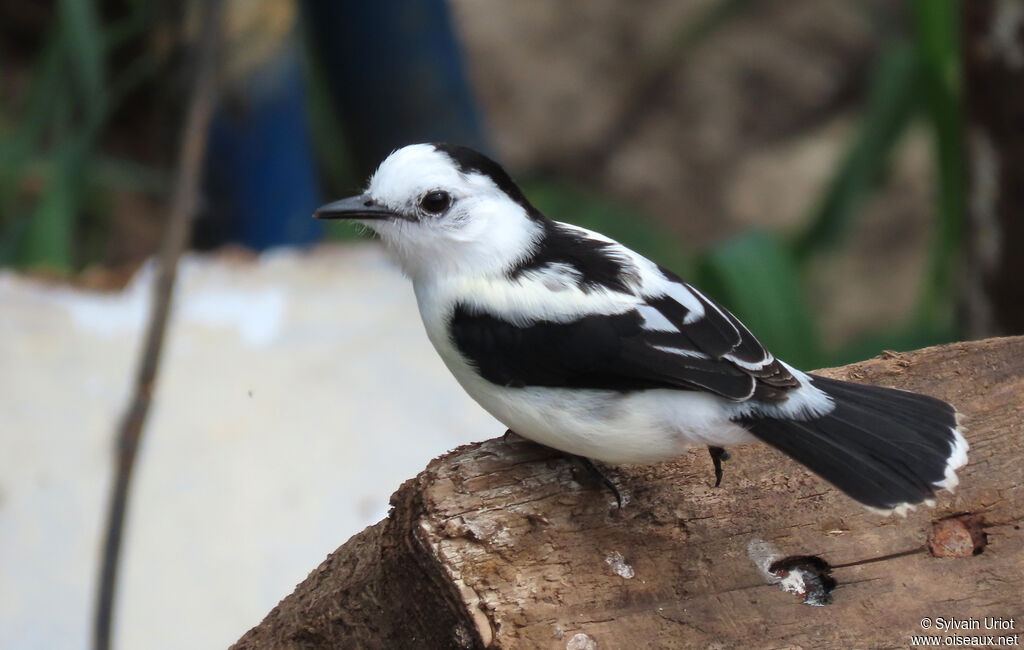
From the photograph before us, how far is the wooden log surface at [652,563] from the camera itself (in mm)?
1881

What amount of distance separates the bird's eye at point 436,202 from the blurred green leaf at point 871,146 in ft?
8.55

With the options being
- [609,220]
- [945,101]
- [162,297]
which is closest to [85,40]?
[162,297]

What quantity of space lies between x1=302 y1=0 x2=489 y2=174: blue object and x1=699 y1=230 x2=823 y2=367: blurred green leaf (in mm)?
1227

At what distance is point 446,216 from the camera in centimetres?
216

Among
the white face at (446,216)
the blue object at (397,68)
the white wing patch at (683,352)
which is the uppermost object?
the blue object at (397,68)

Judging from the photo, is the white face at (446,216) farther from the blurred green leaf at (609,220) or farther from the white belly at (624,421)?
the blurred green leaf at (609,220)

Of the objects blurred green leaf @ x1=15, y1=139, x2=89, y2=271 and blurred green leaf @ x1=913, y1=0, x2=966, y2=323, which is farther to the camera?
blurred green leaf @ x1=15, y1=139, x2=89, y2=271

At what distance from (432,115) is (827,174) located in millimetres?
2697

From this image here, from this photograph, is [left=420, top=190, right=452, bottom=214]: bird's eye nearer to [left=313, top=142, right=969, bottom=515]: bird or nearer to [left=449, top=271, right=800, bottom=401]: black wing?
[left=313, top=142, right=969, bottom=515]: bird

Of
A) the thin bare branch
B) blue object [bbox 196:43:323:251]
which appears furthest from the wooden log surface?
blue object [bbox 196:43:323:251]

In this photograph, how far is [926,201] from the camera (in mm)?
6301

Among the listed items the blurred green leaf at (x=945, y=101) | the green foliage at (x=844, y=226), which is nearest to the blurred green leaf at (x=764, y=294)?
the green foliage at (x=844, y=226)

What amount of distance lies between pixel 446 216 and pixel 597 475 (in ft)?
1.87

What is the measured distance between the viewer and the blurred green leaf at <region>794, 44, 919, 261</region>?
438cm
